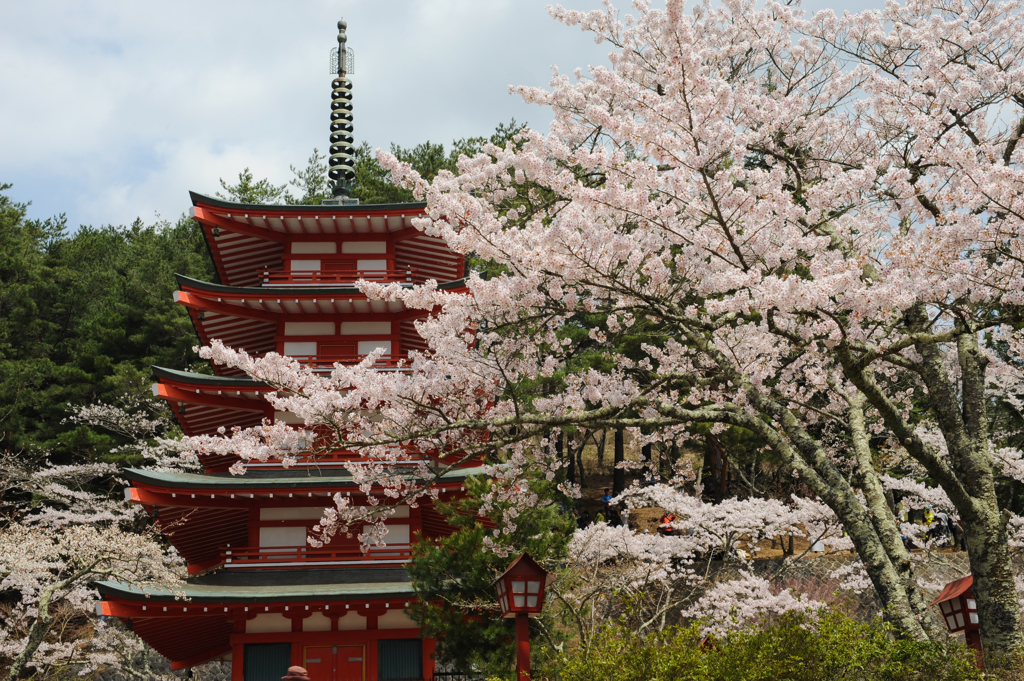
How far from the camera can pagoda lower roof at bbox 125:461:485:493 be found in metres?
12.0

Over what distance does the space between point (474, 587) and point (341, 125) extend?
10508 millimetres

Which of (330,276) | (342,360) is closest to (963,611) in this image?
(342,360)

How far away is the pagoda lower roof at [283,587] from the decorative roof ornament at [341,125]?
7.26 m

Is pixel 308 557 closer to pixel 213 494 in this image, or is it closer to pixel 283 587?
pixel 283 587

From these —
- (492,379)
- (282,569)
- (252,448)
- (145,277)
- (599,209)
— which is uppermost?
(145,277)

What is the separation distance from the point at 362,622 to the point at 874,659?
8.93 meters

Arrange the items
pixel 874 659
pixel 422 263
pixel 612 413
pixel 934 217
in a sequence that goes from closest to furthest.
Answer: pixel 874 659 → pixel 612 413 → pixel 934 217 → pixel 422 263

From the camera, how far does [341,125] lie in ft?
54.6

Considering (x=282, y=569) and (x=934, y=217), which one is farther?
(x=282, y=569)

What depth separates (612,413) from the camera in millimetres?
6895

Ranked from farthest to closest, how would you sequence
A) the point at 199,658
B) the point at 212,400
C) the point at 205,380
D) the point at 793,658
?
the point at 199,658
the point at 212,400
the point at 205,380
the point at 793,658

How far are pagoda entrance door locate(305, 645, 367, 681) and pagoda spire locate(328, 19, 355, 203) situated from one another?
851 centimetres

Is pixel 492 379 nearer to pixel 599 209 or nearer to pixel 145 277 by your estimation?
pixel 599 209

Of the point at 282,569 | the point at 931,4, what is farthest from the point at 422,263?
the point at 931,4
